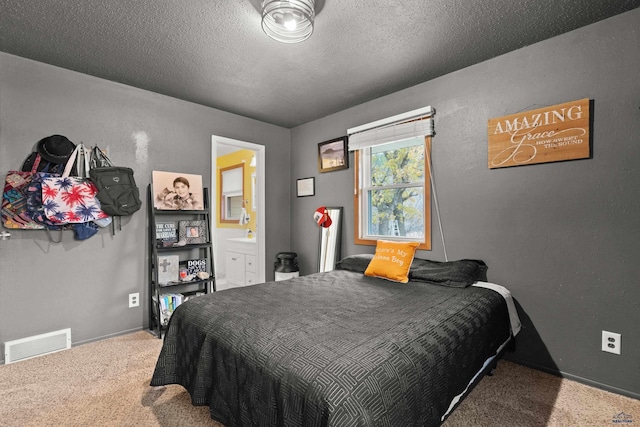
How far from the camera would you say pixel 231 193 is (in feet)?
18.3

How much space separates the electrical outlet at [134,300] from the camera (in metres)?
3.12

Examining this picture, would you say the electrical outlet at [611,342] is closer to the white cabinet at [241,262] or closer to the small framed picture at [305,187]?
the small framed picture at [305,187]

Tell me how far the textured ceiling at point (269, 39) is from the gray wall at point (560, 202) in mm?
217

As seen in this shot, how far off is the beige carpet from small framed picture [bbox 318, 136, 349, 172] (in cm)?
255

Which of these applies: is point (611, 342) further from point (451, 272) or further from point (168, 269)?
point (168, 269)

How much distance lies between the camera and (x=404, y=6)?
1.96 m

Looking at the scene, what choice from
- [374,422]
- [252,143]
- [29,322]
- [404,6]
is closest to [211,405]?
[374,422]

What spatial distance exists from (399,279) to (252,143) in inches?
104

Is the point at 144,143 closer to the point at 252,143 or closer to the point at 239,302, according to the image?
the point at 252,143

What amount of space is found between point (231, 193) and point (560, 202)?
4720mm

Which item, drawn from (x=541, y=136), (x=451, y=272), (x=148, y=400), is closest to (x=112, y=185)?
(x=148, y=400)

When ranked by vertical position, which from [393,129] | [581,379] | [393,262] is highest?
[393,129]

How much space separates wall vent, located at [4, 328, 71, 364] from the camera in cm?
247

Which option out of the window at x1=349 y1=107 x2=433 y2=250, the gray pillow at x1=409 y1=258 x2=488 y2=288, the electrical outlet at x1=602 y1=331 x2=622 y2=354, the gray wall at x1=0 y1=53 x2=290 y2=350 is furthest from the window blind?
the electrical outlet at x1=602 y1=331 x2=622 y2=354
